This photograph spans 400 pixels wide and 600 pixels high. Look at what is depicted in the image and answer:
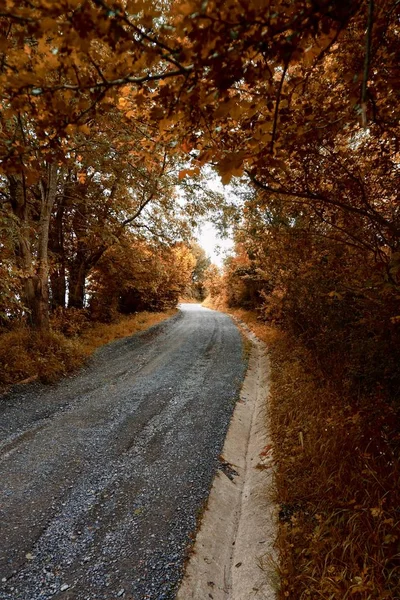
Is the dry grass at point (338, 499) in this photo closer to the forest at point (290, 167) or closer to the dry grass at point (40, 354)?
the forest at point (290, 167)

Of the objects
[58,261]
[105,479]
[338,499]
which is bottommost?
[105,479]

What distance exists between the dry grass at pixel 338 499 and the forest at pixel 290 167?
0.05 feet

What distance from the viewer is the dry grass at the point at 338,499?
2395 mm

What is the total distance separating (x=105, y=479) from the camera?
389cm

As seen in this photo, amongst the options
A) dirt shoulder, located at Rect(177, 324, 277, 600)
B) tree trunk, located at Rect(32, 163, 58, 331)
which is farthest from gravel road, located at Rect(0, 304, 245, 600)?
tree trunk, located at Rect(32, 163, 58, 331)

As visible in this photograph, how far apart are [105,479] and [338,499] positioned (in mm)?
2612

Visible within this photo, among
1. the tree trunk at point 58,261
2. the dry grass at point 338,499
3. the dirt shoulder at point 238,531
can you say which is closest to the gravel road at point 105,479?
the dirt shoulder at point 238,531

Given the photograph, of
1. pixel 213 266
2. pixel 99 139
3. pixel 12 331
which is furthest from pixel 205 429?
pixel 213 266

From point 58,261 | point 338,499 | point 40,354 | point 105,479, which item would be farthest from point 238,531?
point 58,261

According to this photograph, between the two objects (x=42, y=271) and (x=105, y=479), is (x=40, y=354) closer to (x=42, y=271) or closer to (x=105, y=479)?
(x=42, y=271)

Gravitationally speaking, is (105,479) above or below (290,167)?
below

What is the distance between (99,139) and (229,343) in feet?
24.9

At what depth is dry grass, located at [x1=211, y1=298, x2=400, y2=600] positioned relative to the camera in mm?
2395

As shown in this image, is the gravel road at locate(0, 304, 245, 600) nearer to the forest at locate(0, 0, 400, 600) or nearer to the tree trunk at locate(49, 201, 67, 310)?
the forest at locate(0, 0, 400, 600)
